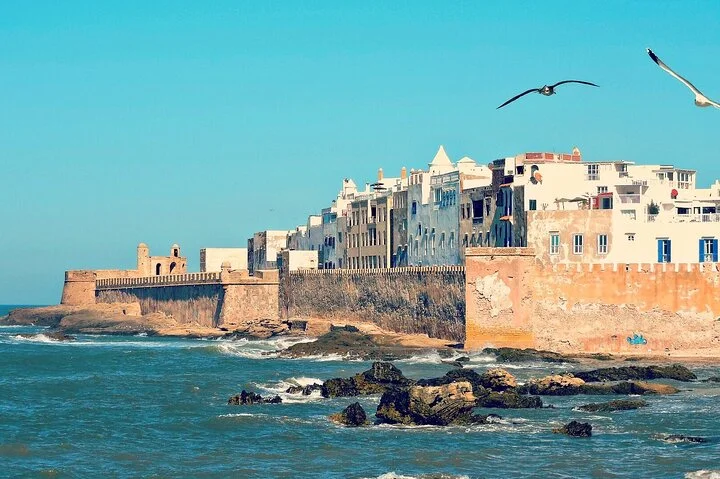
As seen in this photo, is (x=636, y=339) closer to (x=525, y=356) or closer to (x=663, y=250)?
(x=663, y=250)

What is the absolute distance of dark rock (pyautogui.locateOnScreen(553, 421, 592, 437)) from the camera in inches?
1396

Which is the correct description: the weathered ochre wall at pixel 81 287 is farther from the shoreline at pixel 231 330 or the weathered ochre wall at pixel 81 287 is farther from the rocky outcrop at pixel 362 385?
the rocky outcrop at pixel 362 385

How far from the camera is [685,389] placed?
46.0 m

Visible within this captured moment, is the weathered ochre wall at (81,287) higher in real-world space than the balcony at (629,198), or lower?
lower

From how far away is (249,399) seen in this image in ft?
143

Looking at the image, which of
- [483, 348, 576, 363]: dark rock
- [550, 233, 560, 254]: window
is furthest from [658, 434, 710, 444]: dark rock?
[550, 233, 560, 254]: window

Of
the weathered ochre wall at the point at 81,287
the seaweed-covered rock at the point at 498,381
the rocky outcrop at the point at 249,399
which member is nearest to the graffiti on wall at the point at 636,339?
the seaweed-covered rock at the point at 498,381

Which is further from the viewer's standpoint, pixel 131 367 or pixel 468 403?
pixel 131 367

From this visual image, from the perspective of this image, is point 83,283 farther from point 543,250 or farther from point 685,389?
point 685,389

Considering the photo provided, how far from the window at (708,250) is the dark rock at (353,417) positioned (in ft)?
86.9

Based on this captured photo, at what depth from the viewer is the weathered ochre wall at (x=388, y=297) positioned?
6326cm

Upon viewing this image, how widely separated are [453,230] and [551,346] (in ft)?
49.4

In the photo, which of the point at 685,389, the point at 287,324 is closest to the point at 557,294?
the point at 685,389

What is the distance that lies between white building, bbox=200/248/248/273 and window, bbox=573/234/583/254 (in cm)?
4718
